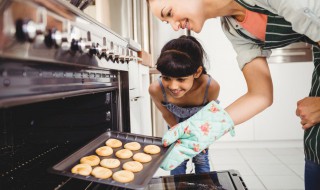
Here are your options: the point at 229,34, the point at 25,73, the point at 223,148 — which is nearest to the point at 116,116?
the point at 229,34

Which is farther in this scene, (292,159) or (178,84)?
(292,159)

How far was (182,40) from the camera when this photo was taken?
1.76 m

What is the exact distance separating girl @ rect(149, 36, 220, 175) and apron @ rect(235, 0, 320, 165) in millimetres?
583

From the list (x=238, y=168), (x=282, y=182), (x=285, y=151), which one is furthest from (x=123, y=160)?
(x=285, y=151)

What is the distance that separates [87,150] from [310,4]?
0.80m

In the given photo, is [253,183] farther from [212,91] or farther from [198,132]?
[198,132]

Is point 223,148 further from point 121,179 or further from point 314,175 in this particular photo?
point 121,179

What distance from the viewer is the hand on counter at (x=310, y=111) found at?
37.7 inches

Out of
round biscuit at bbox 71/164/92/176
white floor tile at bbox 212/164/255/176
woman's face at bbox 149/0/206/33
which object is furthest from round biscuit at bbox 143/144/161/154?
white floor tile at bbox 212/164/255/176

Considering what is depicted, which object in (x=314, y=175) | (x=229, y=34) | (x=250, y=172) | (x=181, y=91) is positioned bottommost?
(x=250, y=172)

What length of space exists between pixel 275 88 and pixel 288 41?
2.57m

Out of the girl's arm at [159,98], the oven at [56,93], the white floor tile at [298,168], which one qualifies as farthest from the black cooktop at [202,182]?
the white floor tile at [298,168]

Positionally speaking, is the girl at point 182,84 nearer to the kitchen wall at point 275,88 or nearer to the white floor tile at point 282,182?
the white floor tile at point 282,182

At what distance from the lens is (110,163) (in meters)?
0.92
